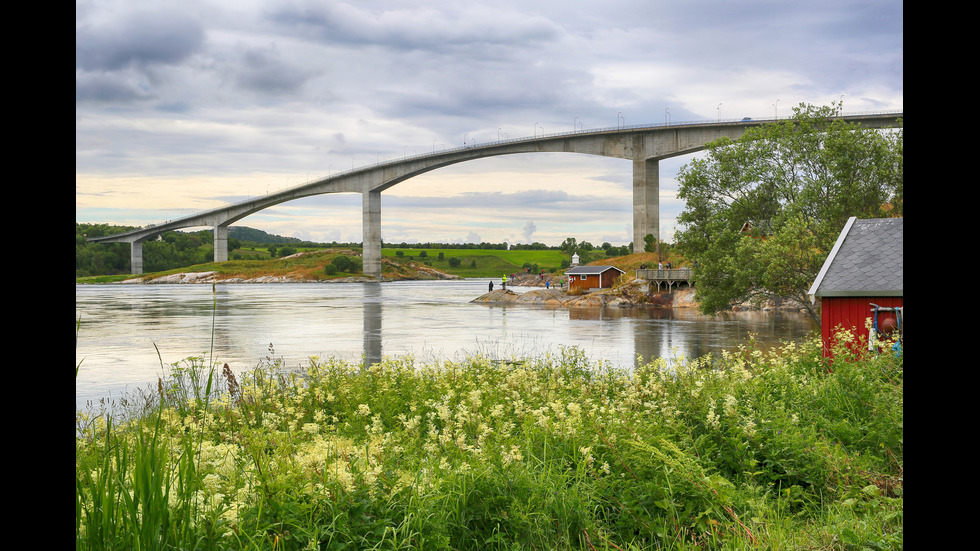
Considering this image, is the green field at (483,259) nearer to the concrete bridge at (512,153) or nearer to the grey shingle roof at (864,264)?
the concrete bridge at (512,153)

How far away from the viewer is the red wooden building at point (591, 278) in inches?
2562

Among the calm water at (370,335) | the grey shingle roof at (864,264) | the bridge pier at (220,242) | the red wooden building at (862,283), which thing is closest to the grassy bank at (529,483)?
the red wooden building at (862,283)

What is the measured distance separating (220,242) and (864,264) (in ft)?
384

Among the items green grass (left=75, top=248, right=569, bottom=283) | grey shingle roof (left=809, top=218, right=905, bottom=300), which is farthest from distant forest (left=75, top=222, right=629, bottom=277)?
grey shingle roof (left=809, top=218, right=905, bottom=300)

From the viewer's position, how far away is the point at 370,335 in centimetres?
2725

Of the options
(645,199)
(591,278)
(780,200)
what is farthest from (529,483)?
(645,199)

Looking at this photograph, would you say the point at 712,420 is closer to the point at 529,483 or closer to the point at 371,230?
the point at 529,483

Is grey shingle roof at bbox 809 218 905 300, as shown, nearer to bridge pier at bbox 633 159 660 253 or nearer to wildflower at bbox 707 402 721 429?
wildflower at bbox 707 402 721 429

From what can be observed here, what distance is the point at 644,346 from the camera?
2369 centimetres
